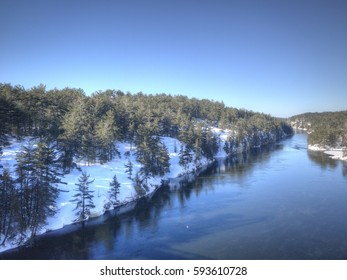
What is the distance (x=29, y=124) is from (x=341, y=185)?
61.7 meters

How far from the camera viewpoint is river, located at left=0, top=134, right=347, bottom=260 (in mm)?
27062

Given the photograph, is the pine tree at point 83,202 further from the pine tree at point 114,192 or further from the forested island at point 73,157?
the pine tree at point 114,192

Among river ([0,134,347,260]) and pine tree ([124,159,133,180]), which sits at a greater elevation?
pine tree ([124,159,133,180])

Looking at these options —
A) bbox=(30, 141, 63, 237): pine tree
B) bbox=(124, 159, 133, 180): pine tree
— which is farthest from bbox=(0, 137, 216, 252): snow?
bbox=(30, 141, 63, 237): pine tree

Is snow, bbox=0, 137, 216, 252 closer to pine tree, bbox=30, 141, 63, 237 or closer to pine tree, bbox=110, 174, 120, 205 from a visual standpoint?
pine tree, bbox=110, 174, 120, 205

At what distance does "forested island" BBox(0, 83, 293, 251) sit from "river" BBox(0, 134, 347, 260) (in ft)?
10.1

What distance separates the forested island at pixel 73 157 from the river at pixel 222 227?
3085 millimetres

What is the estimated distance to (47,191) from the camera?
111ft

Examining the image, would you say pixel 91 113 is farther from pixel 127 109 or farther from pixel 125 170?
pixel 125 170

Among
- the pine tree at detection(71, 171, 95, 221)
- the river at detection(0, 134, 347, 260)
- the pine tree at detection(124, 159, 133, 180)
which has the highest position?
the pine tree at detection(124, 159, 133, 180)

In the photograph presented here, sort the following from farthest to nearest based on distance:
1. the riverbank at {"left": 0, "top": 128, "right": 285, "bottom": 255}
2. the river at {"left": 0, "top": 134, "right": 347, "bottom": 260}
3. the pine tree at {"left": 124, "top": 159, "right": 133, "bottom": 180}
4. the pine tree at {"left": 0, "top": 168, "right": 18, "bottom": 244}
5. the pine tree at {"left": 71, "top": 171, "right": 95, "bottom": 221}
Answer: the pine tree at {"left": 124, "top": 159, "right": 133, "bottom": 180}, the pine tree at {"left": 71, "top": 171, "right": 95, "bottom": 221}, the riverbank at {"left": 0, "top": 128, "right": 285, "bottom": 255}, the pine tree at {"left": 0, "top": 168, "right": 18, "bottom": 244}, the river at {"left": 0, "top": 134, "right": 347, "bottom": 260}

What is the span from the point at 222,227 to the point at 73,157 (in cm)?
3296

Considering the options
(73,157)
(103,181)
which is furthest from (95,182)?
(73,157)

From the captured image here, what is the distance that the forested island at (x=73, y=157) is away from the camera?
32.0 m
